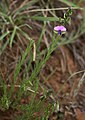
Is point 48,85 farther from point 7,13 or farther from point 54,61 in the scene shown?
point 7,13

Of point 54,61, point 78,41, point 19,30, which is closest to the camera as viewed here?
point 19,30

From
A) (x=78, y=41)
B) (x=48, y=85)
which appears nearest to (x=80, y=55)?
(x=78, y=41)

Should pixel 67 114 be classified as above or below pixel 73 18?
below

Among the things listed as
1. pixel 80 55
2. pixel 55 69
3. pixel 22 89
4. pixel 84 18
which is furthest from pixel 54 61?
pixel 22 89

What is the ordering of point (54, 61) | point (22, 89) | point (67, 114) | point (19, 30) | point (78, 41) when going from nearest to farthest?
1. point (22, 89)
2. point (67, 114)
3. point (19, 30)
4. point (54, 61)
5. point (78, 41)

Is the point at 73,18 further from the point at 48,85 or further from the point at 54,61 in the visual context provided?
the point at 48,85

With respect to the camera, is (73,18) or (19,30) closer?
(19,30)

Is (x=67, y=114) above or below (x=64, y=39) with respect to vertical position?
below

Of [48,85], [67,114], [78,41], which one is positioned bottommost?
[67,114]

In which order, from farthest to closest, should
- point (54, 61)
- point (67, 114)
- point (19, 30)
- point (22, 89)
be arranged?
1. point (54, 61)
2. point (19, 30)
3. point (67, 114)
4. point (22, 89)
